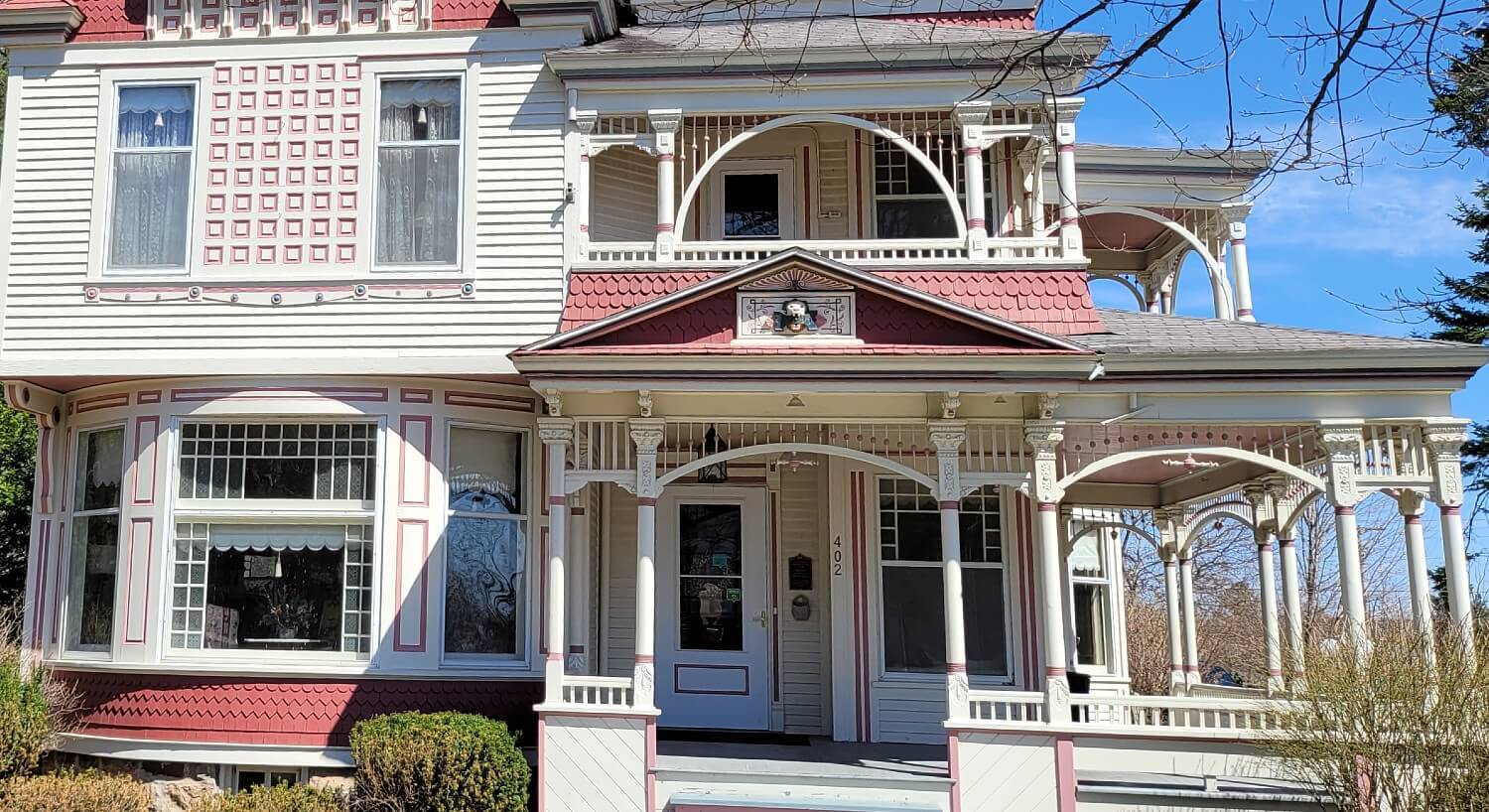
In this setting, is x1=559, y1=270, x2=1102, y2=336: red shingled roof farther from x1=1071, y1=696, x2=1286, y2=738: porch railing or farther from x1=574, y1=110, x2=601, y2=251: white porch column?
x1=1071, y1=696, x2=1286, y2=738: porch railing

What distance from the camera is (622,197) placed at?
41.3 feet

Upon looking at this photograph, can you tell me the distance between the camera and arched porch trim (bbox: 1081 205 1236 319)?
13.2m

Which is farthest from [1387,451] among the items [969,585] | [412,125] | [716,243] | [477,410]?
[412,125]

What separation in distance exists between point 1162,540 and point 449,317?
8764 mm

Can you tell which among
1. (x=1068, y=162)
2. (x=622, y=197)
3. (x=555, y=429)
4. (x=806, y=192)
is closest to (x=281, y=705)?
(x=555, y=429)

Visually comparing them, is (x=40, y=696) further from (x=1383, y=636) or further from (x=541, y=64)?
(x=1383, y=636)

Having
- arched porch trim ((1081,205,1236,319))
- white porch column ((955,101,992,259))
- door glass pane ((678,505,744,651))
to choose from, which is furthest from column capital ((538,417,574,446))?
arched porch trim ((1081,205,1236,319))

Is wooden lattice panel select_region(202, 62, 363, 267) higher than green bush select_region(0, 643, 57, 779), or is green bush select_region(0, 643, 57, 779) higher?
wooden lattice panel select_region(202, 62, 363, 267)

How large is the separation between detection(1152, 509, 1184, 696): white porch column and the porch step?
5.90 metres

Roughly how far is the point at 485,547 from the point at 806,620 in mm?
3337

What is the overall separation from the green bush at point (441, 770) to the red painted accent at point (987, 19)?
8.75 m

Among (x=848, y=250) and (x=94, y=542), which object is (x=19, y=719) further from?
(x=848, y=250)

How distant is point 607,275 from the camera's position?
36.8 feet

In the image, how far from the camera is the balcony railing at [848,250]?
35.9 feet
